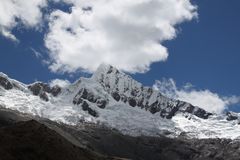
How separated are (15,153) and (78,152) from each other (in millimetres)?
19536

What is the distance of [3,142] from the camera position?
418ft

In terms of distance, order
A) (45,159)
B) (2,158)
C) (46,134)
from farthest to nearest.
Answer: (46,134)
(45,159)
(2,158)

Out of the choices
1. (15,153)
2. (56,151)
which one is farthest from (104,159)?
(15,153)

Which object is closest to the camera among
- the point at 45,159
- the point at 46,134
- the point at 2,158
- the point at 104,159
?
the point at 2,158

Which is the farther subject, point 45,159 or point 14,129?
point 14,129

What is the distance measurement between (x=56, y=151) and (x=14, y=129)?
15.2 meters

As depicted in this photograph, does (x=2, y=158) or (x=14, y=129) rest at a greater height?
(x=14, y=129)

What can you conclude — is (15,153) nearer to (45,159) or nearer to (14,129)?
(45,159)

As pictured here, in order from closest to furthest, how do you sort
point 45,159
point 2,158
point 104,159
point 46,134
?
point 2,158, point 45,159, point 46,134, point 104,159

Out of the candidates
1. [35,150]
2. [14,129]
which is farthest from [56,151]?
[14,129]

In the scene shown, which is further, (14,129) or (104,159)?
(104,159)

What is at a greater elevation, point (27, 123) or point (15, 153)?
point (27, 123)

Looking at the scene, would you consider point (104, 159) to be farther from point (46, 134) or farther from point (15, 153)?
point (15, 153)

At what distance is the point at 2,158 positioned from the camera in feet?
384
